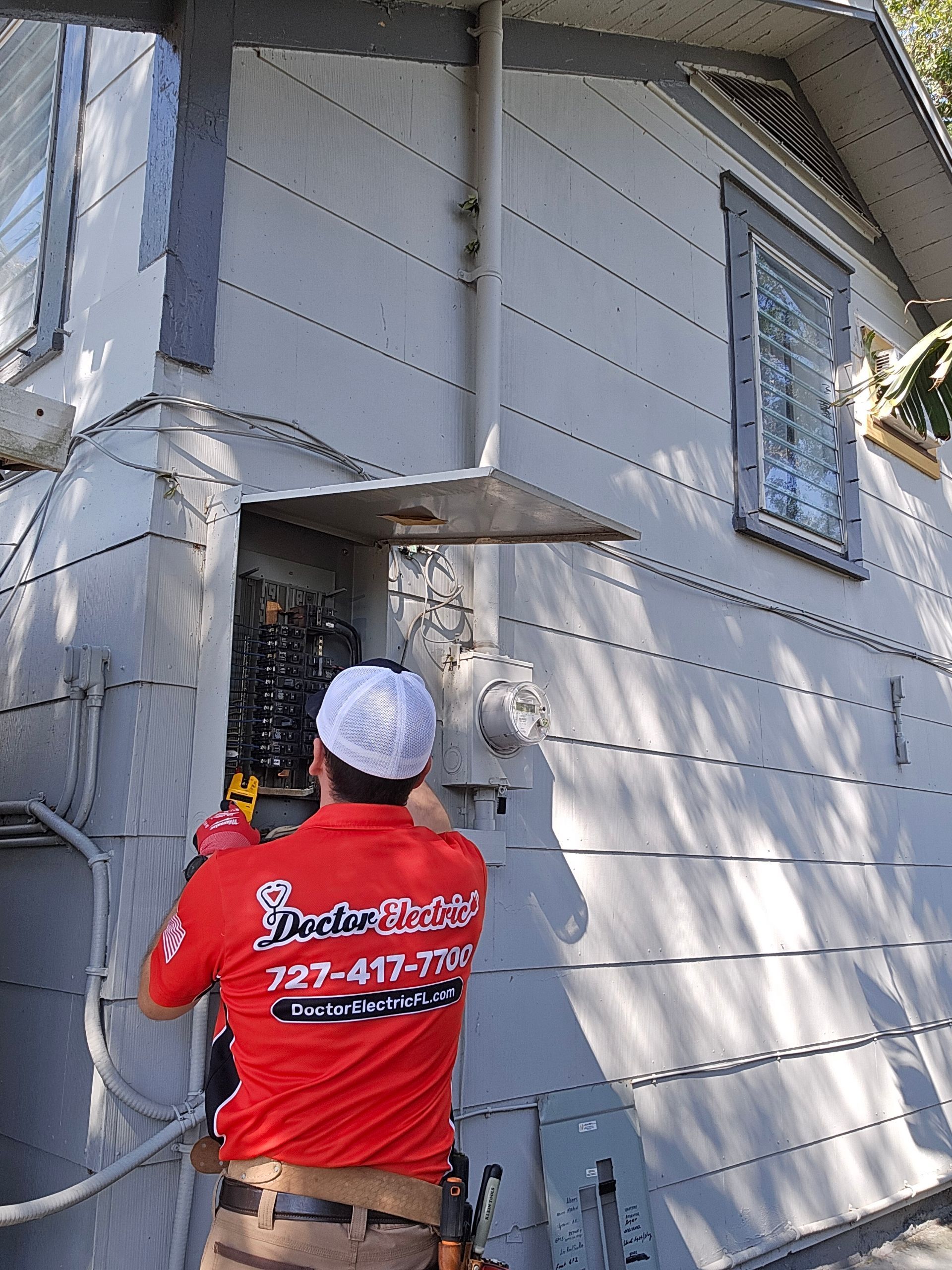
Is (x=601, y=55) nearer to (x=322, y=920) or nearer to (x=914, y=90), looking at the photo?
(x=914, y=90)

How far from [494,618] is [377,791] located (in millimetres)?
1627

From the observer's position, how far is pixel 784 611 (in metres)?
5.22

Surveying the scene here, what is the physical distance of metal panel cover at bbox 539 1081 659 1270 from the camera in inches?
138

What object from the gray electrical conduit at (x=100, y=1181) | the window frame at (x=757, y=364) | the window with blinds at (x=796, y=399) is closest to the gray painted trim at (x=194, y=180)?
the gray electrical conduit at (x=100, y=1181)

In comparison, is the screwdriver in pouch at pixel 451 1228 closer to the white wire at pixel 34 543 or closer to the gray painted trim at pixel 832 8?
the white wire at pixel 34 543

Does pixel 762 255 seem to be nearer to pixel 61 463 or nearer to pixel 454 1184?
pixel 61 463

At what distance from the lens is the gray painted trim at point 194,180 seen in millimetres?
3029

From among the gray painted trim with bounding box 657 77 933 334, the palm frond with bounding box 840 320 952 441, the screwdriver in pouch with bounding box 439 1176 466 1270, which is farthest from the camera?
the gray painted trim with bounding box 657 77 933 334

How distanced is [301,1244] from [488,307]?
2942 millimetres

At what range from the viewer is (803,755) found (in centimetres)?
521

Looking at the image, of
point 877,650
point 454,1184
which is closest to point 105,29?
point 454,1184

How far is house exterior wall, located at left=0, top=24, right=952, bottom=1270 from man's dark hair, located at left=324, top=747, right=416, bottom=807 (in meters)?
0.84

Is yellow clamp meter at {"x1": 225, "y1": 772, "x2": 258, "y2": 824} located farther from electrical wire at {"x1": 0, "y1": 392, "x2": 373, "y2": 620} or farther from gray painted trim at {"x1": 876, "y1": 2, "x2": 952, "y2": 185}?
gray painted trim at {"x1": 876, "y1": 2, "x2": 952, "y2": 185}

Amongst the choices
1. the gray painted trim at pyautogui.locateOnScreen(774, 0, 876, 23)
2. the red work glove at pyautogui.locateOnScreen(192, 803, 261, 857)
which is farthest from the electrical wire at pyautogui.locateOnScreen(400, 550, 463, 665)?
the gray painted trim at pyautogui.locateOnScreen(774, 0, 876, 23)
